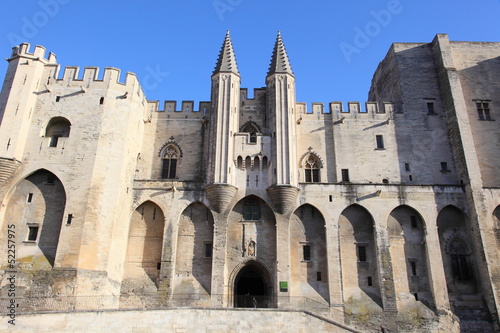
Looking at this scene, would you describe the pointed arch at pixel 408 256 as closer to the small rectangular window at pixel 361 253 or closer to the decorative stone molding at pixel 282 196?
the small rectangular window at pixel 361 253

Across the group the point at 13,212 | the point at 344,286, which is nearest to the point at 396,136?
the point at 344,286

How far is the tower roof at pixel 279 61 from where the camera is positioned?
2678 centimetres

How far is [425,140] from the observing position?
89.4 ft

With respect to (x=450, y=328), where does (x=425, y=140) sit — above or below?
above

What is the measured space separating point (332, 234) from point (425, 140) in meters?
9.51

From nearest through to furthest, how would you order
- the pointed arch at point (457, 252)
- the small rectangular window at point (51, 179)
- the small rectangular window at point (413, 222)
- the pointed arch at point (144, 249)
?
the small rectangular window at point (51, 179) → the pointed arch at point (144, 249) → the pointed arch at point (457, 252) → the small rectangular window at point (413, 222)

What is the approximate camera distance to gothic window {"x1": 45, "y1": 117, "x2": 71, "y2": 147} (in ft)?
77.5

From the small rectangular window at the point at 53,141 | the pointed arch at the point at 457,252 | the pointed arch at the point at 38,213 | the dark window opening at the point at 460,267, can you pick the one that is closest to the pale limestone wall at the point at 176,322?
the pointed arch at the point at 38,213

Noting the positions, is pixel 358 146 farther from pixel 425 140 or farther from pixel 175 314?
pixel 175 314

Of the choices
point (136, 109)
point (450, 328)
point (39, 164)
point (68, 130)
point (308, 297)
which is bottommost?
point (450, 328)

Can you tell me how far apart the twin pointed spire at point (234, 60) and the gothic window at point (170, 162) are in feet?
18.6

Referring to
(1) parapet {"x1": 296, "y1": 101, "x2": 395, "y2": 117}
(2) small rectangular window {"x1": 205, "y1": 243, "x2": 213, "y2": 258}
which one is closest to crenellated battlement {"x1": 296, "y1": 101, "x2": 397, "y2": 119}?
(1) parapet {"x1": 296, "y1": 101, "x2": 395, "y2": 117}

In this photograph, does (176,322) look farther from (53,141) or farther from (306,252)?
(53,141)

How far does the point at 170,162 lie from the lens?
26.5 meters
